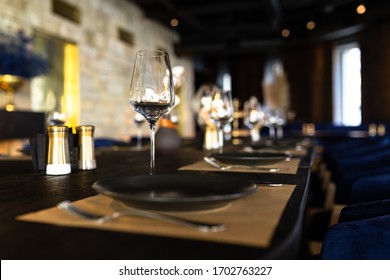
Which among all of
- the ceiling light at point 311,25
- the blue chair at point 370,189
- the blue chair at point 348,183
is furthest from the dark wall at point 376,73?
the blue chair at point 370,189

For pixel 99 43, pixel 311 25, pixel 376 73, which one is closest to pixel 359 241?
pixel 99 43

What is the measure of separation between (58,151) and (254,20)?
32.5ft

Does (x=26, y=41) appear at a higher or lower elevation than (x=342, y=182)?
higher

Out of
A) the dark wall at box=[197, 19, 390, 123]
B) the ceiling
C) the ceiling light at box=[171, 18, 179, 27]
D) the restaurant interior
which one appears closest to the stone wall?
the restaurant interior

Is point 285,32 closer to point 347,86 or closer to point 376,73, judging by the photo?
A: point 347,86

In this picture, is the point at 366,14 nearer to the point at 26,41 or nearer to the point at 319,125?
the point at 319,125

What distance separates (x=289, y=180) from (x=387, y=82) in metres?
7.55

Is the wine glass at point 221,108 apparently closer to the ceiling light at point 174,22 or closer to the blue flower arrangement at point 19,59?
the blue flower arrangement at point 19,59

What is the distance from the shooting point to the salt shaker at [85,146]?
4.04 ft

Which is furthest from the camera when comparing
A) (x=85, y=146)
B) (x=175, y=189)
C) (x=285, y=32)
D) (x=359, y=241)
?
(x=285, y=32)

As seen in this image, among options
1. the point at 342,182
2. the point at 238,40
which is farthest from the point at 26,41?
the point at 238,40

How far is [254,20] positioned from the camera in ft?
34.0

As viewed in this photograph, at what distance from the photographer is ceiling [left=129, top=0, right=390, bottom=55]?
752 cm
